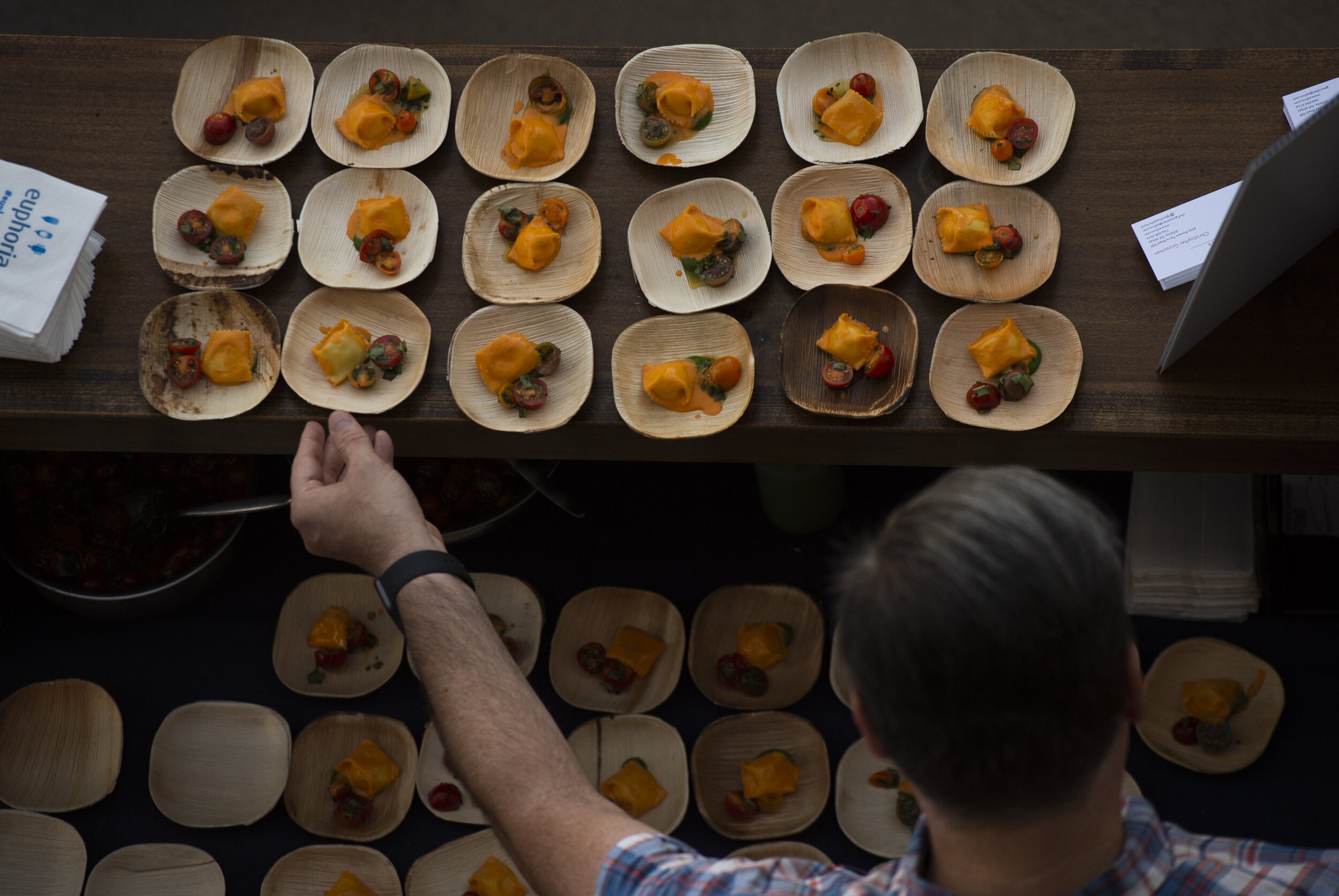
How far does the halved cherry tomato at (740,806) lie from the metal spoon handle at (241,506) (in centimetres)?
114

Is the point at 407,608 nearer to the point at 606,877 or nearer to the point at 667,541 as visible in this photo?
the point at 606,877

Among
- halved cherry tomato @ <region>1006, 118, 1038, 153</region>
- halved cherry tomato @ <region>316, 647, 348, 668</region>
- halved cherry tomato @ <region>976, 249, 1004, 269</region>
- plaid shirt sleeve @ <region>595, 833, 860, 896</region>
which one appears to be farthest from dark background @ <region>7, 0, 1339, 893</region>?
plaid shirt sleeve @ <region>595, 833, 860, 896</region>

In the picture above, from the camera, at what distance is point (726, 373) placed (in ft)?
5.71

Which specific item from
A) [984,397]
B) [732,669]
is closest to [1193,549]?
[984,397]

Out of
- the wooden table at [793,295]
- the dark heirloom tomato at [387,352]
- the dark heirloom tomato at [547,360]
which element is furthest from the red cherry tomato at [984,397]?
the dark heirloom tomato at [387,352]

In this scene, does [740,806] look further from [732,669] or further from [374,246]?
[374,246]

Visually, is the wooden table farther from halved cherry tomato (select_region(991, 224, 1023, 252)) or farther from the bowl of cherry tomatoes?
the bowl of cherry tomatoes

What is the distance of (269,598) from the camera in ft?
7.83

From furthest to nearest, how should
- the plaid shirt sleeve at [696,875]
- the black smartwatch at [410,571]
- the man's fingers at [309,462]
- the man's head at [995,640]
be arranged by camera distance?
the man's fingers at [309,462] → the black smartwatch at [410,571] → the plaid shirt sleeve at [696,875] → the man's head at [995,640]

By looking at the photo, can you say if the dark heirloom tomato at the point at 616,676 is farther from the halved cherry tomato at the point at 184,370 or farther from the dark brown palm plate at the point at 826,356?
the halved cherry tomato at the point at 184,370

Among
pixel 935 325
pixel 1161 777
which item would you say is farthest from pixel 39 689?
pixel 1161 777

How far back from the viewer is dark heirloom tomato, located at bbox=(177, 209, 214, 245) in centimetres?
184

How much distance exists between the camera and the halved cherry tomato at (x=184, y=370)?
5.80 ft

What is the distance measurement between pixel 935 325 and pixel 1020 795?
1.15 meters
